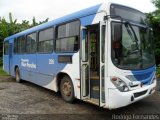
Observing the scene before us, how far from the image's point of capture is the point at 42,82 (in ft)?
28.9

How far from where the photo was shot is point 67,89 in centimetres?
728

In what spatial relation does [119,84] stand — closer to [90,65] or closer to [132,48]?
[132,48]

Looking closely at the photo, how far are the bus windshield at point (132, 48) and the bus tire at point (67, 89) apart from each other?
2096 millimetres

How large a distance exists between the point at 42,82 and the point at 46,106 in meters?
1.97

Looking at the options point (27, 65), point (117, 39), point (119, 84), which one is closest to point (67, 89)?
point (119, 84)

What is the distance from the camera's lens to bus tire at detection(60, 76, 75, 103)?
7.04m

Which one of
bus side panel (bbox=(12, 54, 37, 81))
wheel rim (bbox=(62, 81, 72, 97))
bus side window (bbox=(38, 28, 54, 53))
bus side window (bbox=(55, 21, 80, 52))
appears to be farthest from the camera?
bus side panel (bbox=(12, 54, 37, 81))

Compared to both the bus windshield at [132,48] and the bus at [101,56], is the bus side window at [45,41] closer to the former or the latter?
the bus at [101,56]

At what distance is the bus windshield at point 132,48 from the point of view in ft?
17.9

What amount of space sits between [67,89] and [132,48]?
267 centimetres

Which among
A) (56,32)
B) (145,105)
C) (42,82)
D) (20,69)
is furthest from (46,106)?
(20,69)

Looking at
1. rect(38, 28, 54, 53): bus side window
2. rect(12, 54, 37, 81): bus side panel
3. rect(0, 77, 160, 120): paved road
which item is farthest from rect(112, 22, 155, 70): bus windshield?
rect(12, 54, 37, 81): bus side panel

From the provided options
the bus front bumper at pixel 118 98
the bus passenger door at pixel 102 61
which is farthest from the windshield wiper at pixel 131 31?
the bus front bumper at pixel 118 98

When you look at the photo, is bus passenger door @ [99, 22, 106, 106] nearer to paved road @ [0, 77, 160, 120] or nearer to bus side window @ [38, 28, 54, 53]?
paved road @ [0, 77, 160, 120]
